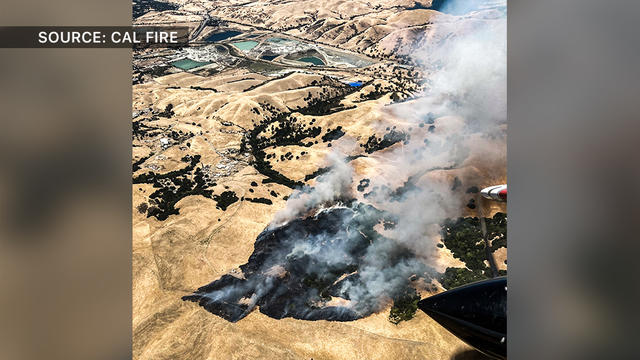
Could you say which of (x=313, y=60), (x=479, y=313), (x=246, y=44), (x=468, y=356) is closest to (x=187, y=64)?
(x=246, y=44)

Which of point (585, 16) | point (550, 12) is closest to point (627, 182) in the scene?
point (585, 16)

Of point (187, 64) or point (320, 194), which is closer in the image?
point (320, 194)

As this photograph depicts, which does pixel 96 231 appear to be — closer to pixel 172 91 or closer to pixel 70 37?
pixel 70 37

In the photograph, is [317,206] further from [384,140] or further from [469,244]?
[384,140]

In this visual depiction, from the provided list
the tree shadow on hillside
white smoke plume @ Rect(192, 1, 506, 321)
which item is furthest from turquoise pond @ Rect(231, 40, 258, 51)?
the tree shadow on hillside

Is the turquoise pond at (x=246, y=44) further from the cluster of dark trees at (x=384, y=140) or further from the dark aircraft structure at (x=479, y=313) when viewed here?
the dark aircraft structure at (x=479, y=313)

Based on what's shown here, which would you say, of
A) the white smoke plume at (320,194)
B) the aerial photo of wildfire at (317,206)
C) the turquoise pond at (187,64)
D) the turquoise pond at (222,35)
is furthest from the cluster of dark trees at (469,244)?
the turquoise pond at (222,35)

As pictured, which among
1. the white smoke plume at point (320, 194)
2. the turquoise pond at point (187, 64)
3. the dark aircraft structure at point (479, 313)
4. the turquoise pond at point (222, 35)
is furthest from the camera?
the turquoise pond at point (222, 35)
